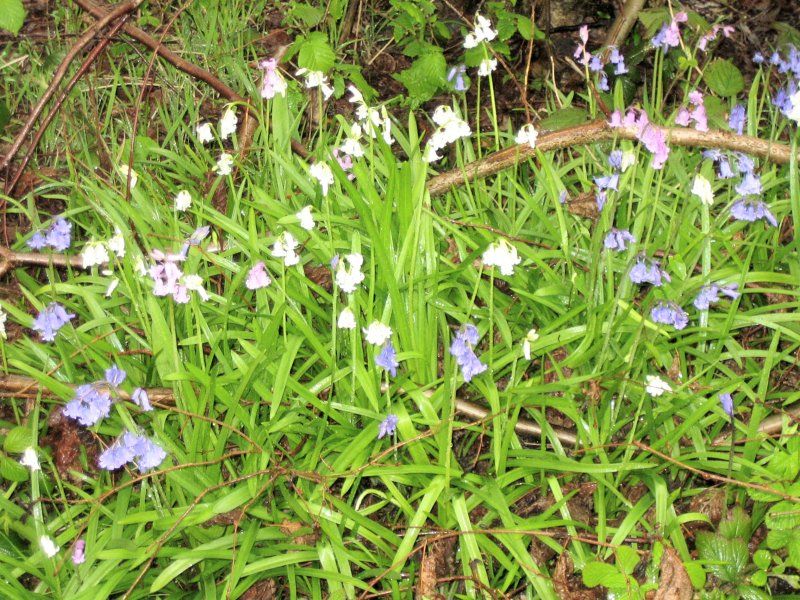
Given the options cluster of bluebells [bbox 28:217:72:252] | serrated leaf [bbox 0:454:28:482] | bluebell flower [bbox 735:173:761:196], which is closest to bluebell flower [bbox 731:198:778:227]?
bluebell flower [bbox 735:173:761:196]

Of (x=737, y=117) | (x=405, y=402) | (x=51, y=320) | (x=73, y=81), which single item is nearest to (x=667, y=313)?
(x=405, y=402)

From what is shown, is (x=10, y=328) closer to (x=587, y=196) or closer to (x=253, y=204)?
(x=253, y=204)

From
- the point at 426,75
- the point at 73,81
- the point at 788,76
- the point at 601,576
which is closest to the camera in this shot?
the point at 601,576

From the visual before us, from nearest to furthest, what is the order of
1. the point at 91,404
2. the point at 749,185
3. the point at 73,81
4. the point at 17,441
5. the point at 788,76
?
the point at 91,404 → the point at 17,441 → the point at 749,185 → the point at 788,76 → the point at 73,81

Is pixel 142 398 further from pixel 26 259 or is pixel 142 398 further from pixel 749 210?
pixel 749 210

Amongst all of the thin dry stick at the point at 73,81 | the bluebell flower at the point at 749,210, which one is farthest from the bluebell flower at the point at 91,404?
the bluebell flower at the point at 749,210

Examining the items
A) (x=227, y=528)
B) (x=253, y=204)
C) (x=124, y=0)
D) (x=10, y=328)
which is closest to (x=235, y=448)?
(x=227, y=528)

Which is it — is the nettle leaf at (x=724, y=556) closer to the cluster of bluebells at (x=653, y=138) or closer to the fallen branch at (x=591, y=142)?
the cluster of bluebells at (x=653, y=138)
